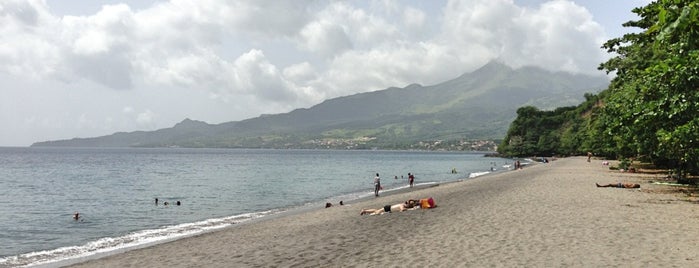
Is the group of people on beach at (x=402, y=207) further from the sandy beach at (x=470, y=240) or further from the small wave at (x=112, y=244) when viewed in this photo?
the small wave at (x=112, y=244)

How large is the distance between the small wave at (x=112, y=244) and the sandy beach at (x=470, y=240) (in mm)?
2699

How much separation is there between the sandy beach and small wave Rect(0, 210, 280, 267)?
2699mm

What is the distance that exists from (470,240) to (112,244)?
15.7 m

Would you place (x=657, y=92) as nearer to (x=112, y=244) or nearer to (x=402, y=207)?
(x=402, y=207)

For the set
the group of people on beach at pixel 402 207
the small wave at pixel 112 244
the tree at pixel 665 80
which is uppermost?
the tree at pixel 665 80

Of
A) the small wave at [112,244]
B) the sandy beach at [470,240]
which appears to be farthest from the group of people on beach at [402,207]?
the small wave at [112,244]

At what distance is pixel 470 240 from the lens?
1453 centimetres

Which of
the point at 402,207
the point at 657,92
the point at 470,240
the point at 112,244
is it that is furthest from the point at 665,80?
the point at 112,244

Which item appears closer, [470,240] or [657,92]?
[470,240]

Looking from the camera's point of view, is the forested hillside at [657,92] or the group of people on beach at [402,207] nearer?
the forested hillside at [657,92]

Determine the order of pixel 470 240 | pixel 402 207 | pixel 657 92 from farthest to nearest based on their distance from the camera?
1. pixel 402 207
2. pixel 657 92
3. pixel 470 240

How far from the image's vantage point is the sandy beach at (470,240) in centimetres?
1198

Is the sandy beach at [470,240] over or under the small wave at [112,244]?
over

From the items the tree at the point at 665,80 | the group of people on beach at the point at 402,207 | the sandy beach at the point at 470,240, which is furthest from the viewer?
the group of people on beach at the point at 402,207
